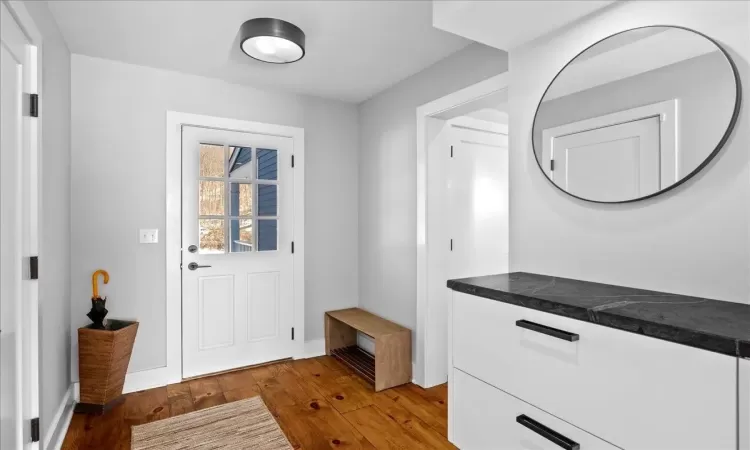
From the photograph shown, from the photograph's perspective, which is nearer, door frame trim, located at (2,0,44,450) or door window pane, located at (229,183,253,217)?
door frame trim, located at (2,0,44,450)

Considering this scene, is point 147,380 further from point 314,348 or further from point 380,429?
point 380,429

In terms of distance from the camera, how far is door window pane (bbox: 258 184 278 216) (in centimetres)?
335

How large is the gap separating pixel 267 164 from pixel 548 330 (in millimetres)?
2775

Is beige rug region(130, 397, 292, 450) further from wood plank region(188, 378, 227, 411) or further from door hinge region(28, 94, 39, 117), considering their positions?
door hinge region(28, 94, 39, 117)

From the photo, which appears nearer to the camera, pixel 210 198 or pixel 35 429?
pixel 35 429

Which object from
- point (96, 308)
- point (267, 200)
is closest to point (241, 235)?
point (267, 200)

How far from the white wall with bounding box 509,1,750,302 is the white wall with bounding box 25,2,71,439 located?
7.67 ft

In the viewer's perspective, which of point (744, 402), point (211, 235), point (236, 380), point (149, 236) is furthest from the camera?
point (211, 235)

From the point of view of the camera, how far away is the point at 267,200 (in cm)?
338

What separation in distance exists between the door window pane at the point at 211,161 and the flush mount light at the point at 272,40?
998 mm

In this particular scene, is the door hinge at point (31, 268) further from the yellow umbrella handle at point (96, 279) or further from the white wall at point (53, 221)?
the yellow umbrella handle at point (96, 279)

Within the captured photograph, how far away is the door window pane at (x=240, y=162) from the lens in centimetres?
323

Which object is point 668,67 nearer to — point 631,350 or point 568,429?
point 631,350

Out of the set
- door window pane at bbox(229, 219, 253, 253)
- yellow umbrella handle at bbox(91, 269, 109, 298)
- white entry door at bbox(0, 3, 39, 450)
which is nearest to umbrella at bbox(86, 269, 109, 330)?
yellow umbrella handle at bbox(91, 269, 109, 298)
